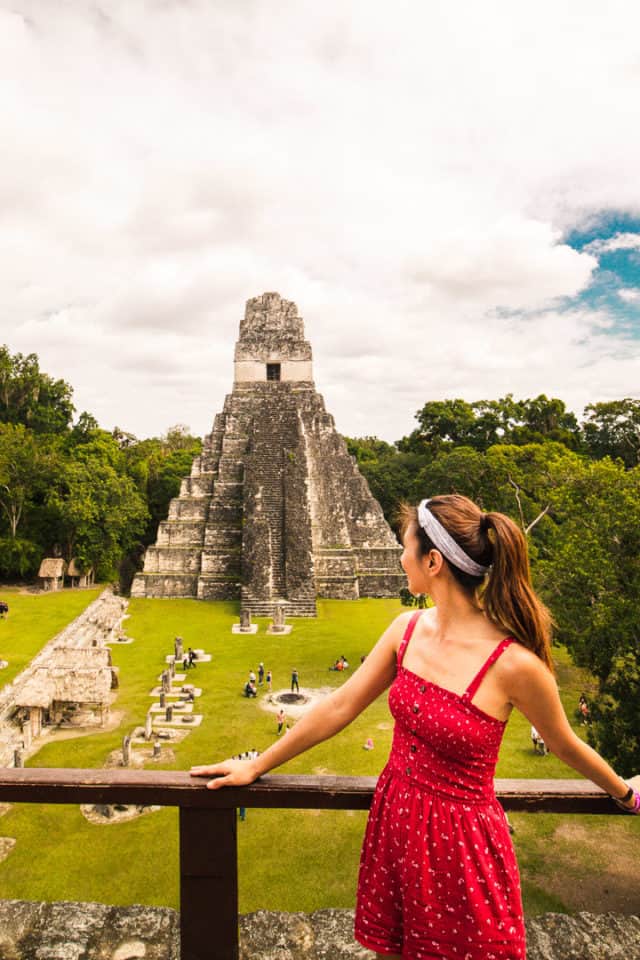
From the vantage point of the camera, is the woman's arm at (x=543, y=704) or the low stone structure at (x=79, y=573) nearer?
the woman's arm at (x=543, y=704)

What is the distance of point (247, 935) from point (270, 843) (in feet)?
22.0

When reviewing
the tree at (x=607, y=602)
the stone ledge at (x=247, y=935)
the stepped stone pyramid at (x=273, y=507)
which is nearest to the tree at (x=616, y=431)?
the stepped stone pyramid at (x=273, y=507)

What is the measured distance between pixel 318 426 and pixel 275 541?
312 inches

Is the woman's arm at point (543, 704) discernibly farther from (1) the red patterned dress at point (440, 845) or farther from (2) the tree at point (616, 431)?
(2) the tree at point (616, 431)

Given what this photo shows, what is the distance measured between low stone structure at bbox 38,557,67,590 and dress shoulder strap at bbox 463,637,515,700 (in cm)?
2586

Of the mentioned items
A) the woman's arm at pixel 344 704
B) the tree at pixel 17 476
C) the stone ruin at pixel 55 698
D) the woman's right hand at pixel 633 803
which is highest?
the tree at pixel 17 476

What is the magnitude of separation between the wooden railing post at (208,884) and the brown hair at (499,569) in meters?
1.09

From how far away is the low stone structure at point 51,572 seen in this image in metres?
25.2

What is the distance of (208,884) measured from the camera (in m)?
2.14

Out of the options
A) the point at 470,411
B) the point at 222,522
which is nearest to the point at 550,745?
the point at 222,522

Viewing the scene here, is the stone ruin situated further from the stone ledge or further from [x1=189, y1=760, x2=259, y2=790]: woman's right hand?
[x1=189, y1=760, x2=259, y2=790]: woman's right hand

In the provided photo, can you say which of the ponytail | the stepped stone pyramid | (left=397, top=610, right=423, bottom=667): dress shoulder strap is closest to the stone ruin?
the stepped stone pyramid

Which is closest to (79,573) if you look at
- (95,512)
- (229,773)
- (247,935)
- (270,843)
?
(95,512)

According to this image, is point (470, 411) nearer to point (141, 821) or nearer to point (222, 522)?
point (222, 522)
